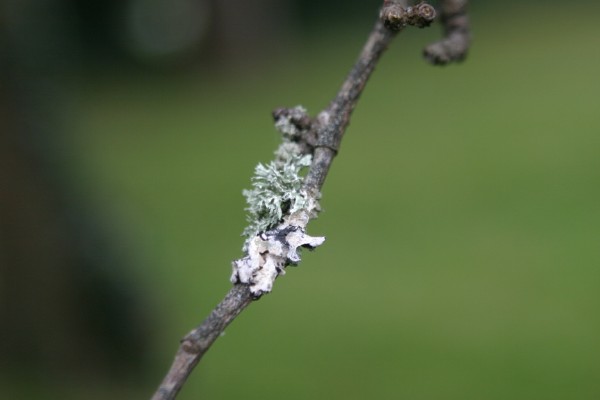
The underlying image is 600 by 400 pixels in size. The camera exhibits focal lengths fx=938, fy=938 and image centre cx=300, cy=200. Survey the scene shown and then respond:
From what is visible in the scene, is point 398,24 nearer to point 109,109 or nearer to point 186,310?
point 186,310

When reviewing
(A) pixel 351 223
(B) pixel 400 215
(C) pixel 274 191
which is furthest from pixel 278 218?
(B) pixel 400 215

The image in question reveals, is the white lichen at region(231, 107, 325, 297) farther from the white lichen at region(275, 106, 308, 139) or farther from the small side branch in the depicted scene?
the small side branch

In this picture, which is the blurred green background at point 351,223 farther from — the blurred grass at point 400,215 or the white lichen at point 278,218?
the white lichen at point 278,218

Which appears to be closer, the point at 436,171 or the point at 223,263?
the point at 223,263

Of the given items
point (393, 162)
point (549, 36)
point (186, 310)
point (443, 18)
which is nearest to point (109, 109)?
point (393, 162)

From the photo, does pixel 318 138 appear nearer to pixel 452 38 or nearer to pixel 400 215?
pixel 452 38

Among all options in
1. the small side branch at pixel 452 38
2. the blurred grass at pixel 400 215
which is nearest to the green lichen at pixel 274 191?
the small side branch at pixel 452 38

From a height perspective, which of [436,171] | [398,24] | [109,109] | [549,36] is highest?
[549,36]
